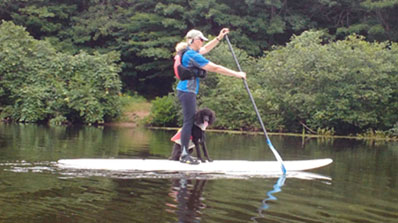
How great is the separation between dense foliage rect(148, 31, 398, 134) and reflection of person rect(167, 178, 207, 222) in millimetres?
15928

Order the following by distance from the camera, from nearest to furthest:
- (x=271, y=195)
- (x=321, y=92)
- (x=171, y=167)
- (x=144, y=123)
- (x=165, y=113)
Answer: (x=271, y=195), (x=171, y=167), (x=321, y=92), (x=165, y=113), (x=144, y=123)

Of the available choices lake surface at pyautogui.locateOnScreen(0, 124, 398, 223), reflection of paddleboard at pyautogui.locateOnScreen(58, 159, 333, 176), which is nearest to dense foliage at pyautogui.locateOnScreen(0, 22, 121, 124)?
lake surface at pyautogui.locateOnScreen(0, 124, 398, 223)

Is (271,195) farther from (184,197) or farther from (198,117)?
(198,117)

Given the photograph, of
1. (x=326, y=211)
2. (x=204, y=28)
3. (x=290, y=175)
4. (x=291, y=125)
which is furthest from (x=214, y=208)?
(x=204, y=28)

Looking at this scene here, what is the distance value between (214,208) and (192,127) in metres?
3.08

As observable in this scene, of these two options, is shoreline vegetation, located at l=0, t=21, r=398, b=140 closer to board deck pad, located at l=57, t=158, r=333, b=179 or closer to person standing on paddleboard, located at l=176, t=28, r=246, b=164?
board deck pad, located at l=57, t=158, r=333, b=179

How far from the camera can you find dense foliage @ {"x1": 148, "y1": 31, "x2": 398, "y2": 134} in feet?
73.8

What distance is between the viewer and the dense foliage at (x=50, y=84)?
26.1m

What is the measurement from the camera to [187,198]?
6062 mm

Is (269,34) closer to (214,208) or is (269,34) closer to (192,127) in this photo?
(192,127)

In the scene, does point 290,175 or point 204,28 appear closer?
point 290,175

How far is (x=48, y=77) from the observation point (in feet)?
88.6

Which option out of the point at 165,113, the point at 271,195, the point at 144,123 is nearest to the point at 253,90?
the point at 165,113

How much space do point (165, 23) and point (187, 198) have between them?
2616 centimetres
